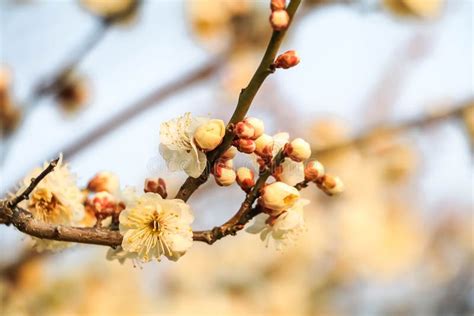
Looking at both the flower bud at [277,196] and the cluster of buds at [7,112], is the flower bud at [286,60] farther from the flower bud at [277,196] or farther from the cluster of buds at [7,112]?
the cluster of buds at [7,112]

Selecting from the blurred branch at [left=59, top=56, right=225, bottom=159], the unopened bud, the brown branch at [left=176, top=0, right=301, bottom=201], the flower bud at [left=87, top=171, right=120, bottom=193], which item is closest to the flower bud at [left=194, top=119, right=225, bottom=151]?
the brown branch at [left=176, top=0, right=301, bottom=201]

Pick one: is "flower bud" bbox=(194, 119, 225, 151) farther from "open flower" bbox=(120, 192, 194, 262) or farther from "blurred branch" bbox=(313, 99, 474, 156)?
"blurred branch" bbox=(313, 99, 474, 156)

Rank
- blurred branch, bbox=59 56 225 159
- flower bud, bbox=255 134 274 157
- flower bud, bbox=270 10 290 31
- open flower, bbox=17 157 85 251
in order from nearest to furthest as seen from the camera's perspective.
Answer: flower bud, bbox=270 10 290 31
flower bud, bbox=255 134 274 157
open flower, bbox=17 157 85 251
blurred branch, bbox=59 56 225 159

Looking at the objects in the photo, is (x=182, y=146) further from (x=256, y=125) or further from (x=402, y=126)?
(x=402, y=126)

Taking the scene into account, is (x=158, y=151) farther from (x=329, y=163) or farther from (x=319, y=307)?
(x=319, y=307)

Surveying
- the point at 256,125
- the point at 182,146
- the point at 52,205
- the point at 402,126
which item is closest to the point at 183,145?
the point at 182,146

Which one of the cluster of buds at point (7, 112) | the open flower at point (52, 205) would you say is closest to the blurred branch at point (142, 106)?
the cluster of buds at point (7, 112)
